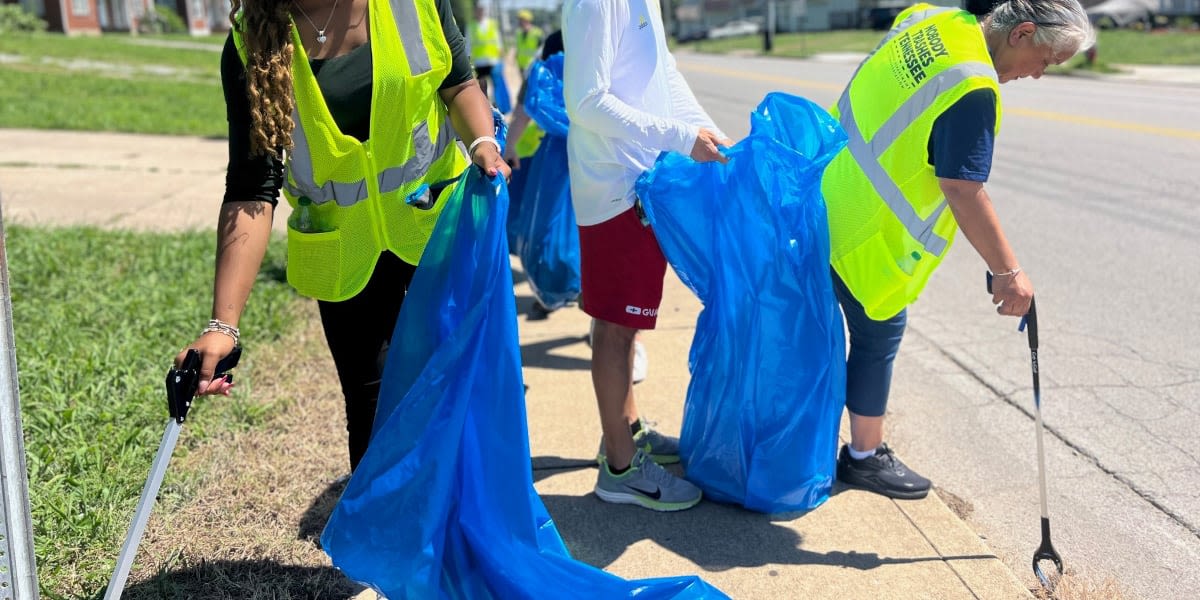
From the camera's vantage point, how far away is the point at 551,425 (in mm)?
4047

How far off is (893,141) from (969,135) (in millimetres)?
245

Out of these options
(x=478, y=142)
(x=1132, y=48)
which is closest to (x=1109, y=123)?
(x=478, y=142)

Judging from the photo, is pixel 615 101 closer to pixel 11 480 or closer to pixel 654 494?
pixel 654 494

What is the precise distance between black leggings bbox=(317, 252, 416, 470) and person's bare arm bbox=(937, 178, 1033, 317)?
1.50m

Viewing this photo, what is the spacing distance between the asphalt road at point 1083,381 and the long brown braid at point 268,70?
241cm

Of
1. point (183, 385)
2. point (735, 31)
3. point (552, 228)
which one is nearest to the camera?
point (183, 385)

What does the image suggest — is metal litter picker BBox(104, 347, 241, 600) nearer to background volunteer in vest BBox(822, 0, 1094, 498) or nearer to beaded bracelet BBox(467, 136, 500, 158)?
beaded bracelet BBox(467, 136, 500, 158)

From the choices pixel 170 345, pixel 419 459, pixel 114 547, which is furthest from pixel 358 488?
pixel 170 345

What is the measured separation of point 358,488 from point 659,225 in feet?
4.10

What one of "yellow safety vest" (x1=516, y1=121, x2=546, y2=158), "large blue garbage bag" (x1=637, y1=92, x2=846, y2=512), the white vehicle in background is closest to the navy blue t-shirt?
"large blue garbage bag" (x1=637, y1=92, x2=846, y2=512)

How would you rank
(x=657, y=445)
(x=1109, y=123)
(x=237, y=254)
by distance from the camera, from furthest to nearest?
(x=1109, y=123) → (x=657, y=445) → (x=237, y=254)

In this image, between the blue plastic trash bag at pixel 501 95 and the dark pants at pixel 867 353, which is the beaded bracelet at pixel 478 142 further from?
the blue plastic trash bag at pixel 501 95

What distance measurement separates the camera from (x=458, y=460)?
2486mm

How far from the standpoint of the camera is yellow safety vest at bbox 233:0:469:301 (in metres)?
2.42
